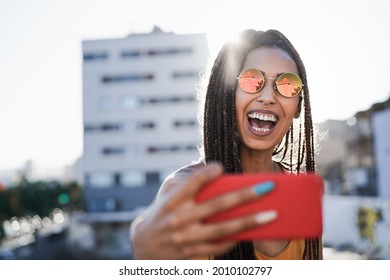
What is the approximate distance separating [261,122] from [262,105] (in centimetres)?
3

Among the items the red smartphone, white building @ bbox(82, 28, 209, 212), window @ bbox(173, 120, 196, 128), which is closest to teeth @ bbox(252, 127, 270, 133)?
the red smartphone

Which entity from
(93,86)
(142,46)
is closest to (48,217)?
(93,86)

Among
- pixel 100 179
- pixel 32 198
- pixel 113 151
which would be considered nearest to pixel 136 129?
pixel 113 151

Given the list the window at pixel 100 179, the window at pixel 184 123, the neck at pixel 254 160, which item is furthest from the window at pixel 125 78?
the neck at pixel 254 160

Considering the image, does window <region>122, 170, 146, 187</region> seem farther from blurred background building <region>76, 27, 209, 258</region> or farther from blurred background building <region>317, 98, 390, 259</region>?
blurred background building <region>317, 98, 390, 259</region>

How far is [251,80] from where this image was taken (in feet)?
3.42

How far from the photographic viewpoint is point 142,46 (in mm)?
16250

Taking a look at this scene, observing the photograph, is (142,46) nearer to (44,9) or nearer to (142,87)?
(142,87)

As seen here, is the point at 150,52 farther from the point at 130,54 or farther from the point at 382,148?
the point at 382,148

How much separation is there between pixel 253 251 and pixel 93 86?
53.0 feet

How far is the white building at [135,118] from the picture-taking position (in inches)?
642

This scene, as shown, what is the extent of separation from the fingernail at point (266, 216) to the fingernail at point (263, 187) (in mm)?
28

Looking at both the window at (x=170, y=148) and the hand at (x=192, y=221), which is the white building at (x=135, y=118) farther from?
the hand at (x=192, y=221)
